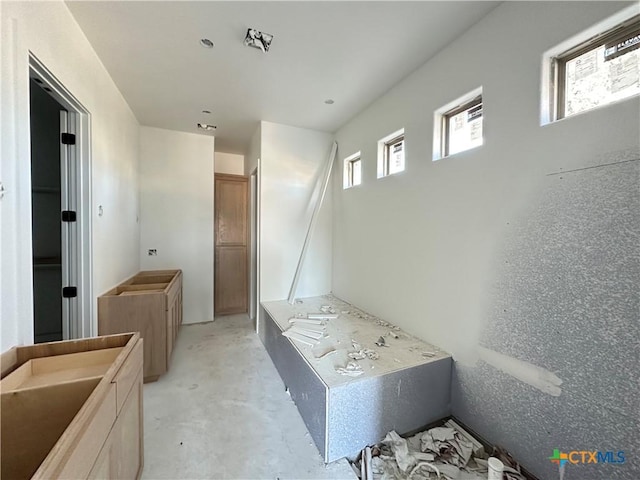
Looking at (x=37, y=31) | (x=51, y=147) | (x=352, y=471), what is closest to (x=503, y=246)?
(x=352, y=471)

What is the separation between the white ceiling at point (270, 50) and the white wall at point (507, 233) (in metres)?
0.32

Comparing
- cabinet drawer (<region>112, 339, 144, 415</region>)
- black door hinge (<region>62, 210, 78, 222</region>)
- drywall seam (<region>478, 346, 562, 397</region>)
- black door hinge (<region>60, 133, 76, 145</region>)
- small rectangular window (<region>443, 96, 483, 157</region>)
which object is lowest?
drywall seam (<region>478, 346, 562, 397</region>)

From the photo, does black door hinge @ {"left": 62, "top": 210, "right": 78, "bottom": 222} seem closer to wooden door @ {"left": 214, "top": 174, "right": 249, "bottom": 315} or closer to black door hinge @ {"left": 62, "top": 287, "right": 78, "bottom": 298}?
black door hinge @ {"left": 62, "top": 287, "right": 78, "bottom": 298}

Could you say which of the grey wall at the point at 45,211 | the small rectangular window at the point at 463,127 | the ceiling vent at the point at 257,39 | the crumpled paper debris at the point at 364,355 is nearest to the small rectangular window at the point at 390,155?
the small rectangular window at the point at 463,127

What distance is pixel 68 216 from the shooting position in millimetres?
2061

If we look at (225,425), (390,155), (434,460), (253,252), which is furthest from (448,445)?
(253,252)

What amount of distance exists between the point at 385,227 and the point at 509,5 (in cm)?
188

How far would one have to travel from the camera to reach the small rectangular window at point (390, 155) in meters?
2.84

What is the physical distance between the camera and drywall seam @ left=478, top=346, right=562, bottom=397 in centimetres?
143

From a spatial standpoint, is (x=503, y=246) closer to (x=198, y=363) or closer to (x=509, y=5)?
(x=509, y=5)

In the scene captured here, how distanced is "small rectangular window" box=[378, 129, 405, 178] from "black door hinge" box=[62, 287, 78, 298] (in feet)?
10.2

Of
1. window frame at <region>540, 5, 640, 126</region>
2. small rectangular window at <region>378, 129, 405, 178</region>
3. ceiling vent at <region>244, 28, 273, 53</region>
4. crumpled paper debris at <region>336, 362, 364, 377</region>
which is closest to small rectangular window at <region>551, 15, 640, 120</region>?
window frame at <region>540, 5, 640, 126</region>

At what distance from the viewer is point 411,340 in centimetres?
234

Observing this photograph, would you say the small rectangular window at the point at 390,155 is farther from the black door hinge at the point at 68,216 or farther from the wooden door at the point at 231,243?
the black door hinge at the point at 68,216
